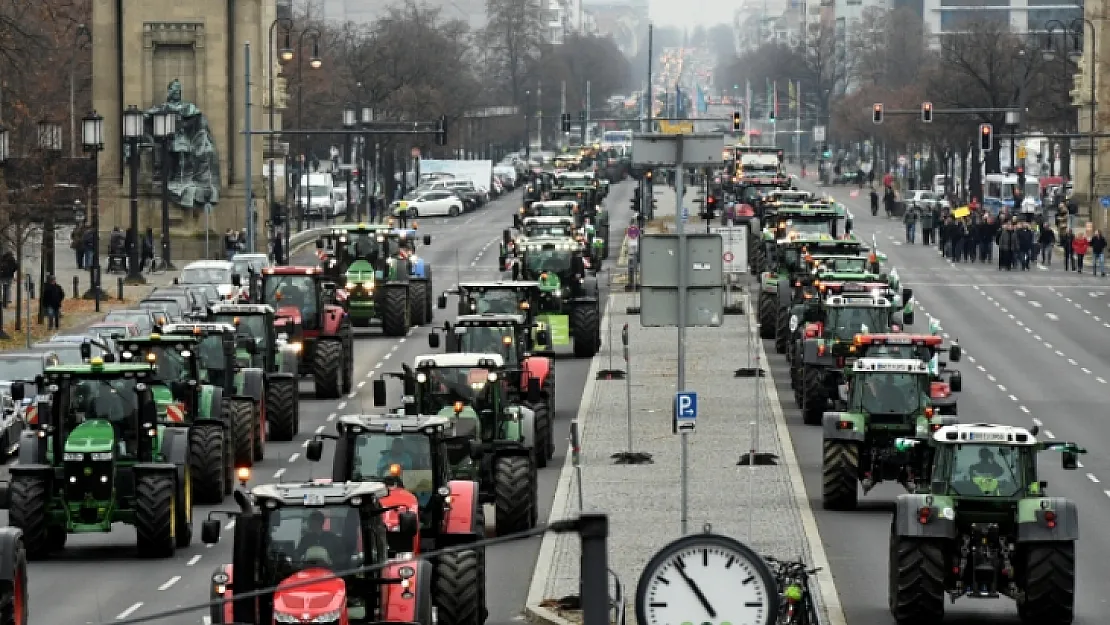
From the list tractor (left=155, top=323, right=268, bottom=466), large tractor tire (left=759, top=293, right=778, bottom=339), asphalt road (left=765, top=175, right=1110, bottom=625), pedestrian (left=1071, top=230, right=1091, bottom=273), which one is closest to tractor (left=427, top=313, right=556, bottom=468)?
tractor (left=155, top=323, right=268, bottom=466)

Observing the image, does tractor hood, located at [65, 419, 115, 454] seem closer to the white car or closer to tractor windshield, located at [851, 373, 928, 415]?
tractor windshield, located at [851, 373, 928, 415]

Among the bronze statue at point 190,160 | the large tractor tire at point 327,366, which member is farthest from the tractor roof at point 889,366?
the bronze statue at point 190,160

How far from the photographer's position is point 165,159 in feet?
287

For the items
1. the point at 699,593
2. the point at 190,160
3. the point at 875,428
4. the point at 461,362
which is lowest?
the point at 875,428

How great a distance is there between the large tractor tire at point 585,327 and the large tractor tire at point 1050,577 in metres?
34.3

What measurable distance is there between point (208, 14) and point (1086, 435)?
187 ft

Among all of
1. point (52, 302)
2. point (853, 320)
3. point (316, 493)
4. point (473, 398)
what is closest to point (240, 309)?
point (853, 320)

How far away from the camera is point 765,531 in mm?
33562

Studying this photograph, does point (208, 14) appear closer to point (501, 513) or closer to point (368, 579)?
point (501, 513)

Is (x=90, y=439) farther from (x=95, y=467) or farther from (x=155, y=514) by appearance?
(x=155, y=514)

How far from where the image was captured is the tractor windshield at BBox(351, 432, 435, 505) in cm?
2627

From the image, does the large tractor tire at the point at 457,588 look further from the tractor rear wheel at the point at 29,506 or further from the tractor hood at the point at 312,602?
the tractor rear wheel at the point at 29,506

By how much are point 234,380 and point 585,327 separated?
19030mm

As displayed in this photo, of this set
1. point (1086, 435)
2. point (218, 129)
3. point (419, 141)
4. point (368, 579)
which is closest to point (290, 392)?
point (1086, 435)
